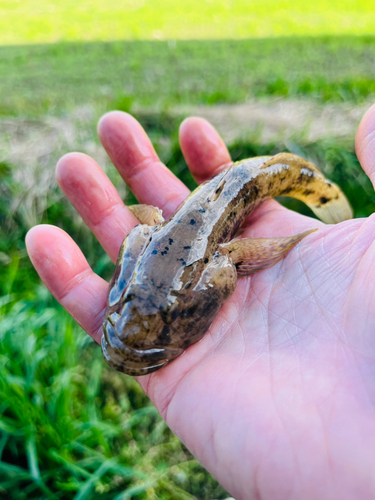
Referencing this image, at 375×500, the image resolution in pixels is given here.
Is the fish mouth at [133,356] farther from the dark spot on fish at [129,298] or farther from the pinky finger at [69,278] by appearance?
the pinky finger at [69,278]

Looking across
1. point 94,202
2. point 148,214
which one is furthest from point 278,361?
point 94,202

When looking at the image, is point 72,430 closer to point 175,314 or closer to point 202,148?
point 175,314

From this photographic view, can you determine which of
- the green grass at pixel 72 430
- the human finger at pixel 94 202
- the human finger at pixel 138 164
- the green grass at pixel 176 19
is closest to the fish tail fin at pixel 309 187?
the human finger at pixel 138 164

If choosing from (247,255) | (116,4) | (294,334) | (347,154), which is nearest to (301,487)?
(294,334)

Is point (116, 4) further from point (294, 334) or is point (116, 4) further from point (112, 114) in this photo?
point (294, 334)

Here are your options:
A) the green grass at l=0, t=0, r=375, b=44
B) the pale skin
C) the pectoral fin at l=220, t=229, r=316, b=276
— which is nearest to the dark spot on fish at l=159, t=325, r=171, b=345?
the pale skin

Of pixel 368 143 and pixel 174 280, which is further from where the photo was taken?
pixel 368 143
